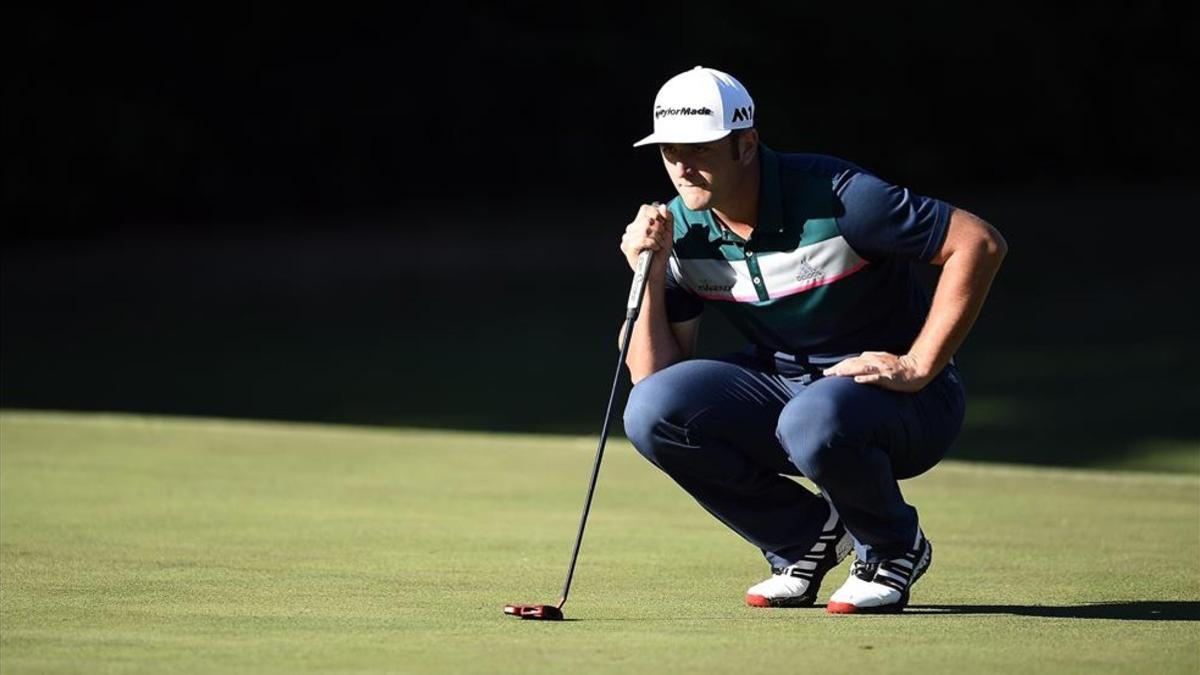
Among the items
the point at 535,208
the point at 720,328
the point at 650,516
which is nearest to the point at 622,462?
the point at 650,516

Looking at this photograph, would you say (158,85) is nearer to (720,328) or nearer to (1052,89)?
(720,328)

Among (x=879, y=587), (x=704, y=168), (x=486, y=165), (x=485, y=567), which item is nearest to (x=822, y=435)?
(x=879, y=587)

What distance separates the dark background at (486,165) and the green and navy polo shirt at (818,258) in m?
6.87

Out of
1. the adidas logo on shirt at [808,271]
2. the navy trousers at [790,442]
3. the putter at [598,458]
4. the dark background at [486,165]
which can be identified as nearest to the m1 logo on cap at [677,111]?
the putter at [598,458]

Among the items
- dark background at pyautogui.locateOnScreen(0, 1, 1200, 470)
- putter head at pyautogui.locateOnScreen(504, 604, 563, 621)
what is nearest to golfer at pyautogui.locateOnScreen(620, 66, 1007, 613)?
putter head at pyautogui.locateOnScreen(504, 604, 563, 621)

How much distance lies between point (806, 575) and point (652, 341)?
540mm

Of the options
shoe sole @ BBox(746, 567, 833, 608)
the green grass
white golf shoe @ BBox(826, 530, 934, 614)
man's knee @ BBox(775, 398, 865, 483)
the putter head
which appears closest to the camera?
the green grass

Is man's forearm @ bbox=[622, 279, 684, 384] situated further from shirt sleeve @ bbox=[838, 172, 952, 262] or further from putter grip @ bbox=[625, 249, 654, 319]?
shirt sleeve @ bbox=[838, 172, 952, 262]

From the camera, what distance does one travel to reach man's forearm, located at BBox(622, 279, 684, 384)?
4.11m

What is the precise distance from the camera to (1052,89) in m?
13.3

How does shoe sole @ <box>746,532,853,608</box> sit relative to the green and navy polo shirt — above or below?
below

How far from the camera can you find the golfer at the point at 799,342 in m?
3.89

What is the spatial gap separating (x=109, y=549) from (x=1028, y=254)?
32.6ft

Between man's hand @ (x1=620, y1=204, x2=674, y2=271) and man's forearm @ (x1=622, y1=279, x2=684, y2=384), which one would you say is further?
man's forearm @ (x1=622, y1=279, x2=684, y2=384)
